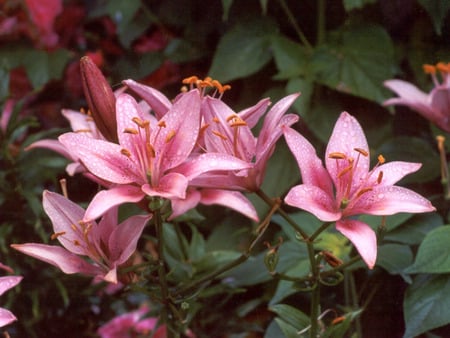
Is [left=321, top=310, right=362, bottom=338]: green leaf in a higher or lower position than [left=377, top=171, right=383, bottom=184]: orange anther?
lower

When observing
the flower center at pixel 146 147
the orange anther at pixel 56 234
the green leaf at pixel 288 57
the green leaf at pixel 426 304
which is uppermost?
the flower center at pixel 146 147

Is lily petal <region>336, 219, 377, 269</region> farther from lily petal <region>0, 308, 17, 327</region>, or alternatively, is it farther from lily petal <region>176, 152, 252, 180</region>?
lily petal <region>0, 308, 17, 327</region>

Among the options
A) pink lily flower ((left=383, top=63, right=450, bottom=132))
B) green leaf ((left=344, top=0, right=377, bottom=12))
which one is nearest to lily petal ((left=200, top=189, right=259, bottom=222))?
pink lily flower ((left=383, top=63, right=450, bottom=132))

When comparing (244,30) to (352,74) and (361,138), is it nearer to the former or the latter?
(352,74)

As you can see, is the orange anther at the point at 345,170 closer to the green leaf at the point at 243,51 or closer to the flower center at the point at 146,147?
the flower center at the point at 146,147

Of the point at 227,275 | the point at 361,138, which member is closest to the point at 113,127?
the point at 361,138

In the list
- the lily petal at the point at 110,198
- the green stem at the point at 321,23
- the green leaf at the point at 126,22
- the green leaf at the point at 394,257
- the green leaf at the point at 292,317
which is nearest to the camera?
the lily petal at the point at 110,198

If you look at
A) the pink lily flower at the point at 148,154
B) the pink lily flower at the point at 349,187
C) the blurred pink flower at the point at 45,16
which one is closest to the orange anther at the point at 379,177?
the pink lily flower at the point at 349,187

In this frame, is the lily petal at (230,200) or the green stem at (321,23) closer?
the lily petal at (230,200)
